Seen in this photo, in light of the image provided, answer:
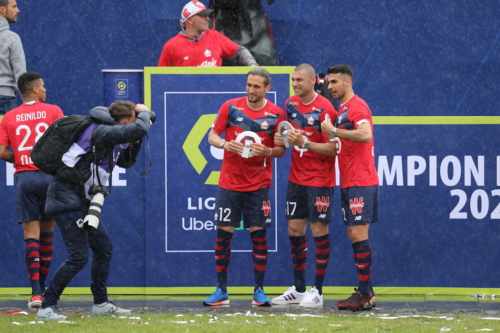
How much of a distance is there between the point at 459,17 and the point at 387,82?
117cm

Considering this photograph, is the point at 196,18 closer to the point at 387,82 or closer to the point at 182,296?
the point at 387,82

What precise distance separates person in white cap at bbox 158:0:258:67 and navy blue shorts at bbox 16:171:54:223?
201 cm

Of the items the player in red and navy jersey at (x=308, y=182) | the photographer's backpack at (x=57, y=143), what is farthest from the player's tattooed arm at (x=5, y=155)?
the player in red and navy jersey at (x=308, y=182)

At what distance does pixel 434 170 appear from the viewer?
9.09 m

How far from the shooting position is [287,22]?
10.6 m

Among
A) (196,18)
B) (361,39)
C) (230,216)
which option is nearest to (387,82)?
(361,39)

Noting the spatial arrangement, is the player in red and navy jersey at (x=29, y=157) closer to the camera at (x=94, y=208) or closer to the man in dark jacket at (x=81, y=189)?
the man in dark jacket at (x=81, y=189)

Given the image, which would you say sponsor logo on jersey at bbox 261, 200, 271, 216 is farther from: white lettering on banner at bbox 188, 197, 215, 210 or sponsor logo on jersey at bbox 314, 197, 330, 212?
white lettering on banner at bbox 188, 197, 215, 210

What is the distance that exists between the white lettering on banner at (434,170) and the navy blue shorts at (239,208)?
157 cm

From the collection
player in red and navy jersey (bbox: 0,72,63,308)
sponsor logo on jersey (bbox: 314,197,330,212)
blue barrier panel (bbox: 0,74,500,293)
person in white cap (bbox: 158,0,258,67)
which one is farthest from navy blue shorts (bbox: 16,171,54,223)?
sponsor logo on jersey (bbox: 314,197,330,212)

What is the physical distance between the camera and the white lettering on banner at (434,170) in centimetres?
909

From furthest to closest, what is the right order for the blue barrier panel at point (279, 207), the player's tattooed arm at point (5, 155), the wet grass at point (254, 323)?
1. the blue barrier panel at point (279, 207)
2. the player's tattooed arm at point (5, 155)
3. the wet grass at point (254, 323)

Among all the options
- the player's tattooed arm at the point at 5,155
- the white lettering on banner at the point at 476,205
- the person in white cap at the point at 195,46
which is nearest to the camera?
the player's tattooed arm at the point at 5,155

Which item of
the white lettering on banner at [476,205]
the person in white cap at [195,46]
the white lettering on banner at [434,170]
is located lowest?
the white lettering on banner at [476,205]
